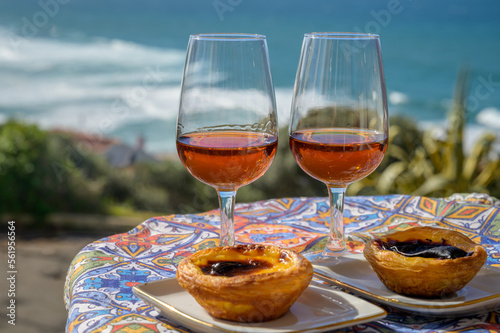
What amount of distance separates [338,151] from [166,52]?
7902 mm

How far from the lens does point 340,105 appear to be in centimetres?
117

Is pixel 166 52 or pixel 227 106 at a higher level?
pixel 166 52

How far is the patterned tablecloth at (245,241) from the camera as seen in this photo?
914 millimetres

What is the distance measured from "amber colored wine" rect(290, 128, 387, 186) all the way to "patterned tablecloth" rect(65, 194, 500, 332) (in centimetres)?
22

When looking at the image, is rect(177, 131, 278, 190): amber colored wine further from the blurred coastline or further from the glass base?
the blurred coastline

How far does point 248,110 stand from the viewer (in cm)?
110

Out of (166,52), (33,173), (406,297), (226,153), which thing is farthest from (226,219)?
(166,52)

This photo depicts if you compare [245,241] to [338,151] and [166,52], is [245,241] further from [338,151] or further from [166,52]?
[166,52]

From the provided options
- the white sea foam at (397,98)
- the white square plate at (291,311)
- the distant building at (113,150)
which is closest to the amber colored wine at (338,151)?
the white square plate at (291,311)

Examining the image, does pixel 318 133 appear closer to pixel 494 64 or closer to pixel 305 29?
pixel 305 29

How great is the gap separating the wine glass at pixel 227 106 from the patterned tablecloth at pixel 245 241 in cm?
26

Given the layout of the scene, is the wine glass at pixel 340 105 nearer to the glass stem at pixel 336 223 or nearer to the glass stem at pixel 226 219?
the glass stem at pixel 336 223

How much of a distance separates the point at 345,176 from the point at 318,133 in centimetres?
11

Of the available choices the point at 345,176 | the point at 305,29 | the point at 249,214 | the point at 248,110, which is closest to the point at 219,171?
the point at 248,110
